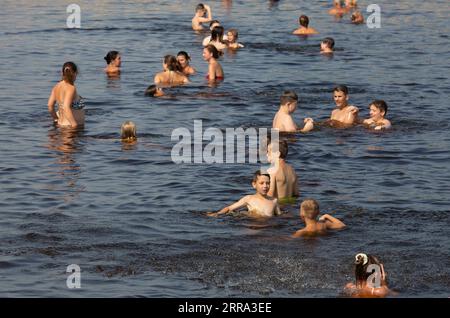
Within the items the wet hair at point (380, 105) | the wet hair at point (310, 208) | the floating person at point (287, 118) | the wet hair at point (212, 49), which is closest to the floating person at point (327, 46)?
the wet hair at point (212, 49)

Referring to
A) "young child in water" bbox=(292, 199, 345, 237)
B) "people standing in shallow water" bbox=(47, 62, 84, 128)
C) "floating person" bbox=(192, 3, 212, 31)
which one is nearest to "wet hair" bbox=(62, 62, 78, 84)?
"people standing in shallow water" bbox=(47, 62, 84, 128)

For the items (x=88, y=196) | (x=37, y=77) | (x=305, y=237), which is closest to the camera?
(x=305, y=237)

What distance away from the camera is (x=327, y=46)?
110ft

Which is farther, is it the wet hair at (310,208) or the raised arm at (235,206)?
the raised arm at (235,206)

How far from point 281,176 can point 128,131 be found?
17.6ft

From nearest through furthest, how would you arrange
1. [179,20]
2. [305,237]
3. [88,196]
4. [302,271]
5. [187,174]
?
[302,271] < [305,237] < [88,196] < [187,174] < [179,20]

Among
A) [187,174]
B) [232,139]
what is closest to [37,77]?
[232,139]

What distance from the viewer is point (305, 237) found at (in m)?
16.4

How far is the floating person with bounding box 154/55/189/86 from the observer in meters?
28.3

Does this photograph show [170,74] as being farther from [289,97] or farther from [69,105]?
[289,97]

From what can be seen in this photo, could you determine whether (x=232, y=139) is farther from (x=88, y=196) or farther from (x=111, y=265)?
(x=111, y=265)

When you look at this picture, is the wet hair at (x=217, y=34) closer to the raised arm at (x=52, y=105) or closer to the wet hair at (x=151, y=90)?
the wet hair at (x=151, y=90)

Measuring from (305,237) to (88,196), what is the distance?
427 centimetres

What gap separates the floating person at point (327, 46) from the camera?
33.3m
